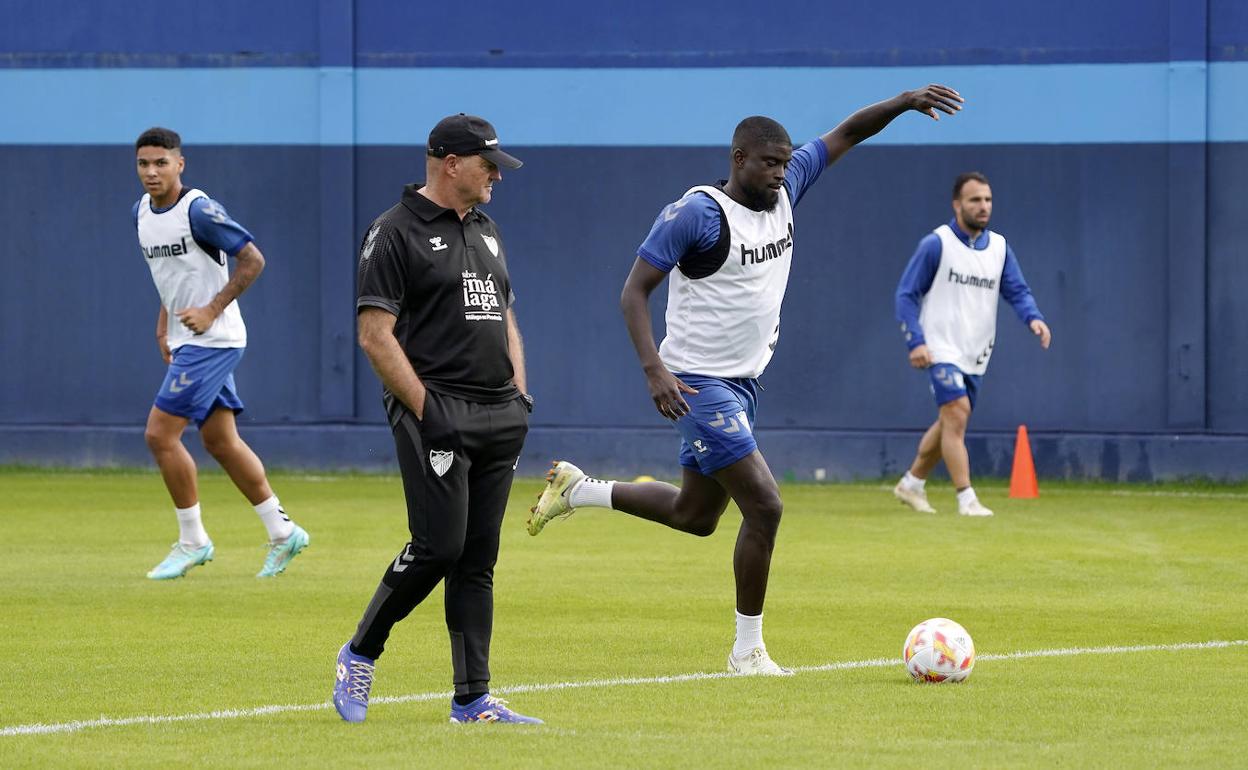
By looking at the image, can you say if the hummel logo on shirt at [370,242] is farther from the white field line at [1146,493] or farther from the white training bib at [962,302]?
the white field line at [1146,493]

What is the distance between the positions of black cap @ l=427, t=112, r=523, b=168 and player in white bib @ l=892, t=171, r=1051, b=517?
946cm

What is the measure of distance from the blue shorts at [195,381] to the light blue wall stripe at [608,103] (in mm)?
8363

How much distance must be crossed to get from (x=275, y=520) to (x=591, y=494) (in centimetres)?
294

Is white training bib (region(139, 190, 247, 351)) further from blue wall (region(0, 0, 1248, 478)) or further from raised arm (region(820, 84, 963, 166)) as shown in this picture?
blue wall (region(0, 0, 1248, 478))

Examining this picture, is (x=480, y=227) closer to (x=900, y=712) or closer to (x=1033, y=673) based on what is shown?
(x=900, y=712)

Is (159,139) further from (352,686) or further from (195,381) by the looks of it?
(352,686)

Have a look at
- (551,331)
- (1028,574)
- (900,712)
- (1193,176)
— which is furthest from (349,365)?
(900,712)

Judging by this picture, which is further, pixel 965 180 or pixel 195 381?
pixel 965 180

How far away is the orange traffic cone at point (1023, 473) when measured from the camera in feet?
60.7

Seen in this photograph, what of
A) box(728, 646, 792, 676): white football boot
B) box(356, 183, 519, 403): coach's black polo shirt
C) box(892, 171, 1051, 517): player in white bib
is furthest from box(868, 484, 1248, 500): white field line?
box(356, 183, 519, 403): coach's black polo shirt

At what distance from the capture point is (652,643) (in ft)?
32.2

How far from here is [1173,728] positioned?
24.2ft

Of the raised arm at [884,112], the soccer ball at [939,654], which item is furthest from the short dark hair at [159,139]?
the soccer ball at [939,654]

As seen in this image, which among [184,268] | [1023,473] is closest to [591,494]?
[184,268]
